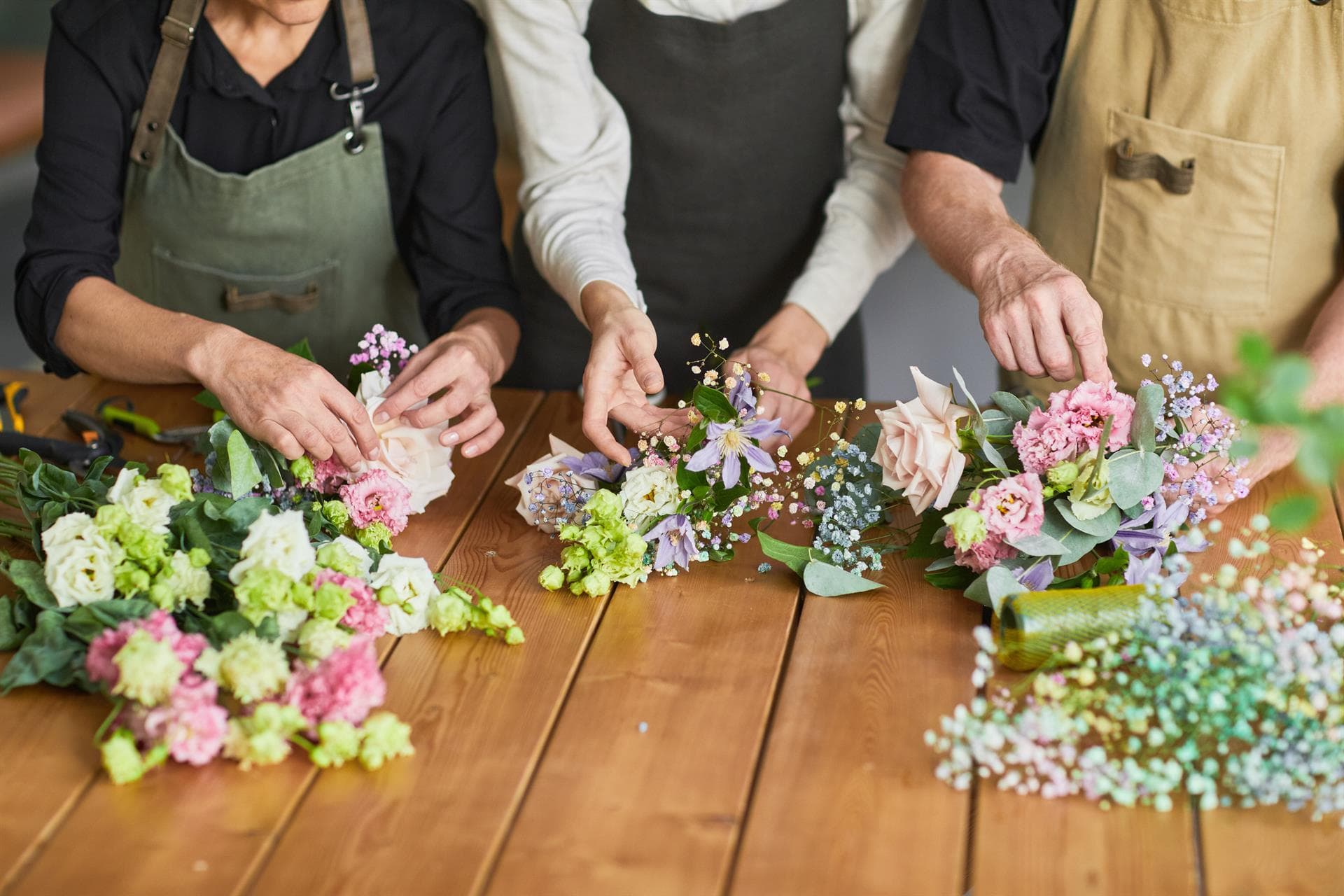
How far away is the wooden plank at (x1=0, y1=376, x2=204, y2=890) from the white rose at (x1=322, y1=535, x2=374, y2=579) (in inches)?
10.0

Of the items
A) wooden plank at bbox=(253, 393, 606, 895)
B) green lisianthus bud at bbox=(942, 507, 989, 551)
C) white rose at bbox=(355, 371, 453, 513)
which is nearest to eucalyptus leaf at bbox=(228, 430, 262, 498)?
white rose at bbox=(355, 371, 453, 513)

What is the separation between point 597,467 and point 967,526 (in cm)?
42

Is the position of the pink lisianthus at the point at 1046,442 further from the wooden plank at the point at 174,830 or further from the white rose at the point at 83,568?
the white rose at the point at 83,568

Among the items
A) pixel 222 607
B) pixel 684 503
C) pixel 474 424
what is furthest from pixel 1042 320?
pixel 222 607

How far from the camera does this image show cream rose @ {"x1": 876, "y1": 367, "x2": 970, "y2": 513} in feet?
4.07

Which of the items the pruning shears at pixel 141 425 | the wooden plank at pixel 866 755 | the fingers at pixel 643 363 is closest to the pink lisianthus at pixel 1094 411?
the wooden plank at pixel 866 755

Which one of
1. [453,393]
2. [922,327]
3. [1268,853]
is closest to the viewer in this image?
[1268,853]

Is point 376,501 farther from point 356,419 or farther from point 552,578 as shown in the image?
point 552,578

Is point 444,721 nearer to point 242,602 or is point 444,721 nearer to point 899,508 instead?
point 242,602

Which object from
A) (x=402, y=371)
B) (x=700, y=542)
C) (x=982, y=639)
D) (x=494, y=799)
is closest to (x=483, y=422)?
(x=402, y=371)

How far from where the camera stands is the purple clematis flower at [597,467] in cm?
139

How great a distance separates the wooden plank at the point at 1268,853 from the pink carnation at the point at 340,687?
0.68m

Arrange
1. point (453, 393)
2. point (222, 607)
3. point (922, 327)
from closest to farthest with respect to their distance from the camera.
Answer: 1. point (222, 607)
2. point (453, 393)
3. point (922, 327)

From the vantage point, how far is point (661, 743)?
109cm
